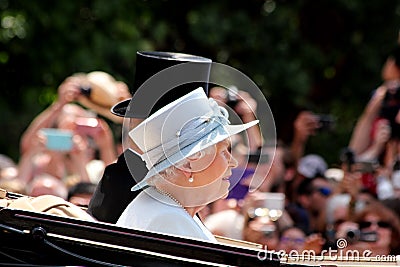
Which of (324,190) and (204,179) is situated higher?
(324,190)

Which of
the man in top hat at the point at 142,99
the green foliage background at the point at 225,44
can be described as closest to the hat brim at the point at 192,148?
the man in top hat at the point at 142,99

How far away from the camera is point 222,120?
379cm

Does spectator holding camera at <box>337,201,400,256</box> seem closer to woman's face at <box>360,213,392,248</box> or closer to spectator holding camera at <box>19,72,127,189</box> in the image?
woman's face at <box>360,213,392,248</box>

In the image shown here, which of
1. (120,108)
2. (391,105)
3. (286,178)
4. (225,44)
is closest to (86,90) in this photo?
(286,178)

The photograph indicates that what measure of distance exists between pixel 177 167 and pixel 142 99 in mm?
543

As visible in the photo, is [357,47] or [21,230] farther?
[357,47]

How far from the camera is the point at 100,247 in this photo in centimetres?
350

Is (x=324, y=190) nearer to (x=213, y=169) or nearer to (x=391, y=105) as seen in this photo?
(x=391, y=105)

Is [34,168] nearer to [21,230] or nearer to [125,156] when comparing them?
[125,156]

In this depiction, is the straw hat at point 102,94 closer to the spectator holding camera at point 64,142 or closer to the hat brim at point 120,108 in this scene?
the spectator holding camera at point 64,142

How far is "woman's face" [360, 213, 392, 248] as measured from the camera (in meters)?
5.91

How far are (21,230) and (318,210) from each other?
4.39m

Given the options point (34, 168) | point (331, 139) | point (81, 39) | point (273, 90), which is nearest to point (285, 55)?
point (273, 90)

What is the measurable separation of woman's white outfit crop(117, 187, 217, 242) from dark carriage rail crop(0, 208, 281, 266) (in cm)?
20
